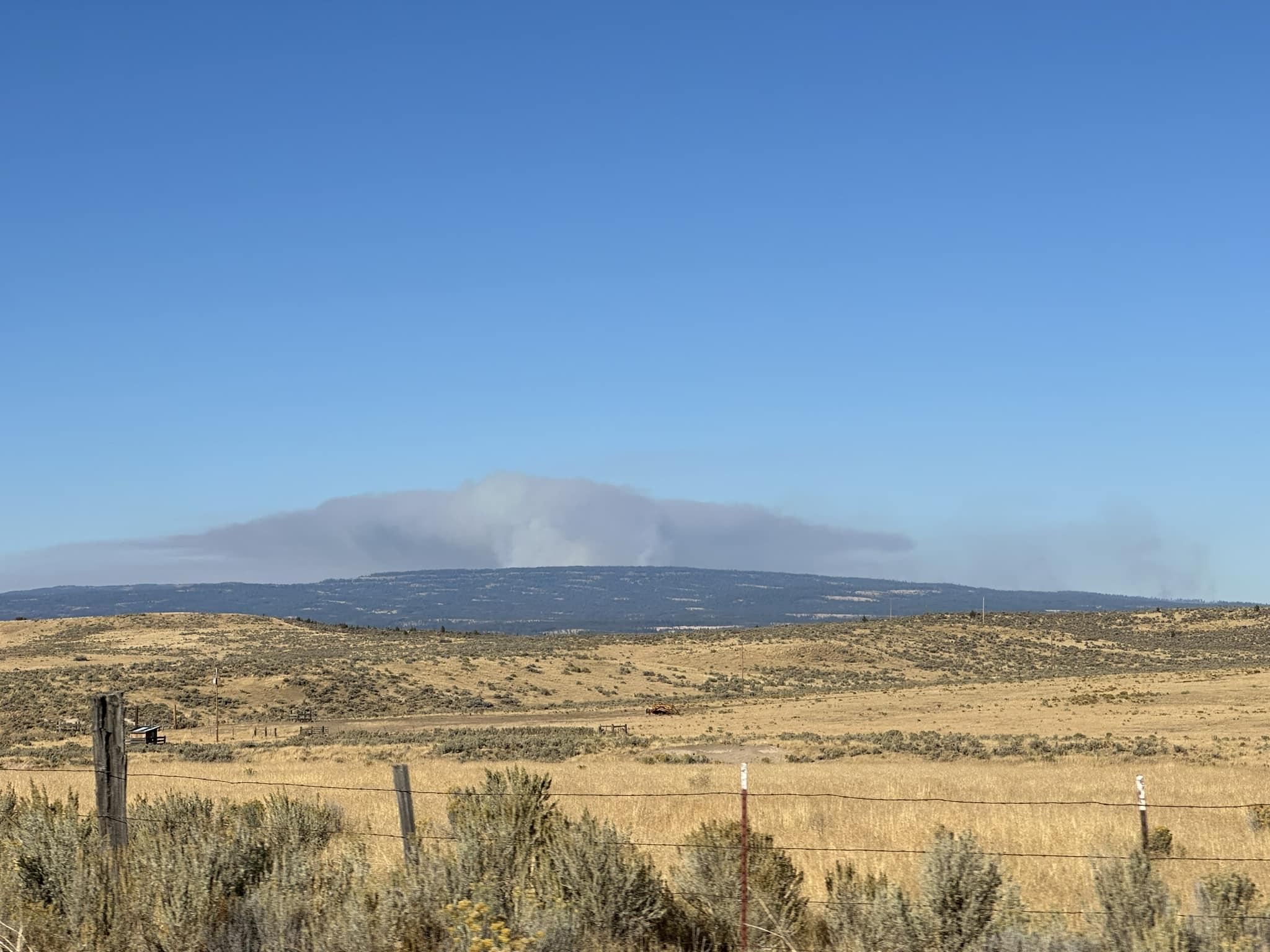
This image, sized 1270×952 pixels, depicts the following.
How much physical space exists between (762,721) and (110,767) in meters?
39.9

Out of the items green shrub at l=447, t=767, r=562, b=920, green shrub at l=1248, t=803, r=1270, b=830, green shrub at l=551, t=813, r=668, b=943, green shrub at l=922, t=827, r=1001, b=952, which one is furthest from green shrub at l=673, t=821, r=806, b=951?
green shrub at l=1248, t=803, r=1270, b=830

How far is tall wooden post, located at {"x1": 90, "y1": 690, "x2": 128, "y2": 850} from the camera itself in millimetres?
11945

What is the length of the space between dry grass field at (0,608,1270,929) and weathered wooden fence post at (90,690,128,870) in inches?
105

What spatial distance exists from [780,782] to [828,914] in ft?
53.4

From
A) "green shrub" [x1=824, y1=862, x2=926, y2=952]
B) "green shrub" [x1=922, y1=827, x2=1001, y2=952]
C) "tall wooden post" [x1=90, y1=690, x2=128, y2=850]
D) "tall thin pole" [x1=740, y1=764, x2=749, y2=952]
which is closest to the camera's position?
"green shrub" [x1=824, y1=862, x2=926, y2=952]

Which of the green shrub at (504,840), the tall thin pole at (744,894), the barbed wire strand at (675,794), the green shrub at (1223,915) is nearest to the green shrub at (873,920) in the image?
the tall thin pole at (744,894)

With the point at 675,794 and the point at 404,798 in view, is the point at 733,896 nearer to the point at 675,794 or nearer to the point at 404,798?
the point at 404,798

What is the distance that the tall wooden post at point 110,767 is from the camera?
1195cm

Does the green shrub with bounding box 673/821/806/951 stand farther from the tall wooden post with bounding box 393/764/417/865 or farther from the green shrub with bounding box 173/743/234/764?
the green shrub with bounding box 173/743/234/764

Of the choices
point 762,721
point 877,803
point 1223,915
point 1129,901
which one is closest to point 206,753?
point 877,803

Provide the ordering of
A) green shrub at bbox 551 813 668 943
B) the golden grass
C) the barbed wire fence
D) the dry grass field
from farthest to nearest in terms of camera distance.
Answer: the dry grass field → the golden grass → the barbed wire fence → green shrub at bbox 551 813 668 943

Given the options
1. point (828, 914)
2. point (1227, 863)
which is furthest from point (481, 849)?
point (1227, 863)

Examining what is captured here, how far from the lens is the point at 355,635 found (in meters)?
113

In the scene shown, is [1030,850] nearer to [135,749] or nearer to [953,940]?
[953,940]
